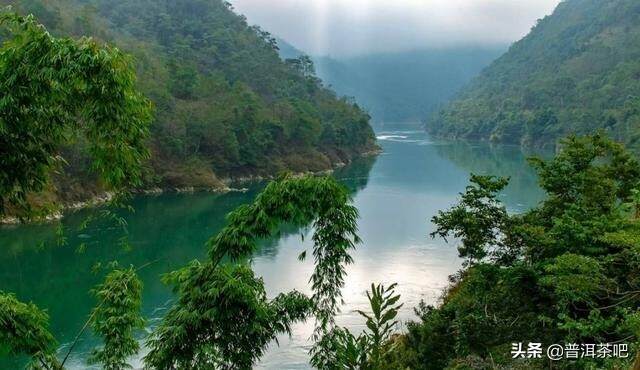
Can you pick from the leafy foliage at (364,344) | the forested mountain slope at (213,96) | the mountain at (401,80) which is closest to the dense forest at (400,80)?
the mountain at (401,80)

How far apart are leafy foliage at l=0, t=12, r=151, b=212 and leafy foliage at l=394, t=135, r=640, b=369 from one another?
4295 millimetres

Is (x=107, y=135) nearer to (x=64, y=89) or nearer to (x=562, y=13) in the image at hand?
(x=64, y=89)

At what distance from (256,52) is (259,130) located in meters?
23.2

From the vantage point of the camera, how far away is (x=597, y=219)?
333 inches

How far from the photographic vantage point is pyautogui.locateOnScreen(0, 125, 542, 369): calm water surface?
45.7 feet

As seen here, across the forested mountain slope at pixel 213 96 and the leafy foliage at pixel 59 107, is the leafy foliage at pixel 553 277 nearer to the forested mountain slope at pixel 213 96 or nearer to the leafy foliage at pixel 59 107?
the leafy foliage at pixel 59 107

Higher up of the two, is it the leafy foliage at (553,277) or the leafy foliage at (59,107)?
the leafy foliage at (59,107)

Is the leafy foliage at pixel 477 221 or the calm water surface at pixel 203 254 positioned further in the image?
the calm water surface at pixel 203 254

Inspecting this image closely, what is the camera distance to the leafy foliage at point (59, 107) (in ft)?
10.6

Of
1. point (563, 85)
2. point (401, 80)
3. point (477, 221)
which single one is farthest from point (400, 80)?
point (477, 221)

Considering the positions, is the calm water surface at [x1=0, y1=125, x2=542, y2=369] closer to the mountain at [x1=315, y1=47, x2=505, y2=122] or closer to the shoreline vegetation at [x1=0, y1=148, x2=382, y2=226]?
the shoreline vegetation at [x1=0, y1=148, x2=382, y2=226]

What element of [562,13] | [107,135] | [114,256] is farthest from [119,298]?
[562,13]

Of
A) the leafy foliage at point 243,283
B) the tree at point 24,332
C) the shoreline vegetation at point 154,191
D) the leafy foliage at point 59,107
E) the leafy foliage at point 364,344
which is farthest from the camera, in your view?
the shoreline vegetation at point 154,191

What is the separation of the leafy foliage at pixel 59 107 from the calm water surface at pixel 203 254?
408 cm
